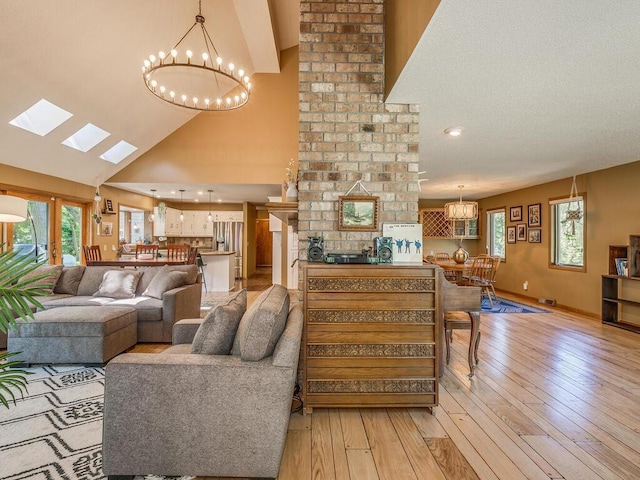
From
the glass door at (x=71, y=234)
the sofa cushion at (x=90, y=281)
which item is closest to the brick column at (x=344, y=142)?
the sofa cushion at (x=90, y=281)

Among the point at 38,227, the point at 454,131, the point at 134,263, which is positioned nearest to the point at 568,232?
the point at 454,131

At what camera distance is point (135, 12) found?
12.8 ft

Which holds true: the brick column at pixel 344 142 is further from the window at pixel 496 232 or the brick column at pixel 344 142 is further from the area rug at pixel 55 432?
the window at pixel 496 232

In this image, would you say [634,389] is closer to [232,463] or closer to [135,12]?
[232,463]

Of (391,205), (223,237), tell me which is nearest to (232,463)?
(391,205)

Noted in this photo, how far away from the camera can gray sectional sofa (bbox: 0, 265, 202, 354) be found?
325 centimetres

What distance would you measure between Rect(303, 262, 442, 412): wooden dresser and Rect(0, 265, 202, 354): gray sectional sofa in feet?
7.25

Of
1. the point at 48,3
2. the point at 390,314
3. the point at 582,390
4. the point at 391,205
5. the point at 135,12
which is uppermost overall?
the point at 135,12

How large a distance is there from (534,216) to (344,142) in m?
5.75

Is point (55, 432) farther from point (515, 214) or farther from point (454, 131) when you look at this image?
point (515, 214)

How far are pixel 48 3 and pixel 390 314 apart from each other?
438 centimetres

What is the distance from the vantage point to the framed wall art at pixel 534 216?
651 cm

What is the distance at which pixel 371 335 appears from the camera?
2252mm


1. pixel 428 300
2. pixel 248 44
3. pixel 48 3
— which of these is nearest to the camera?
pixel 428 300
